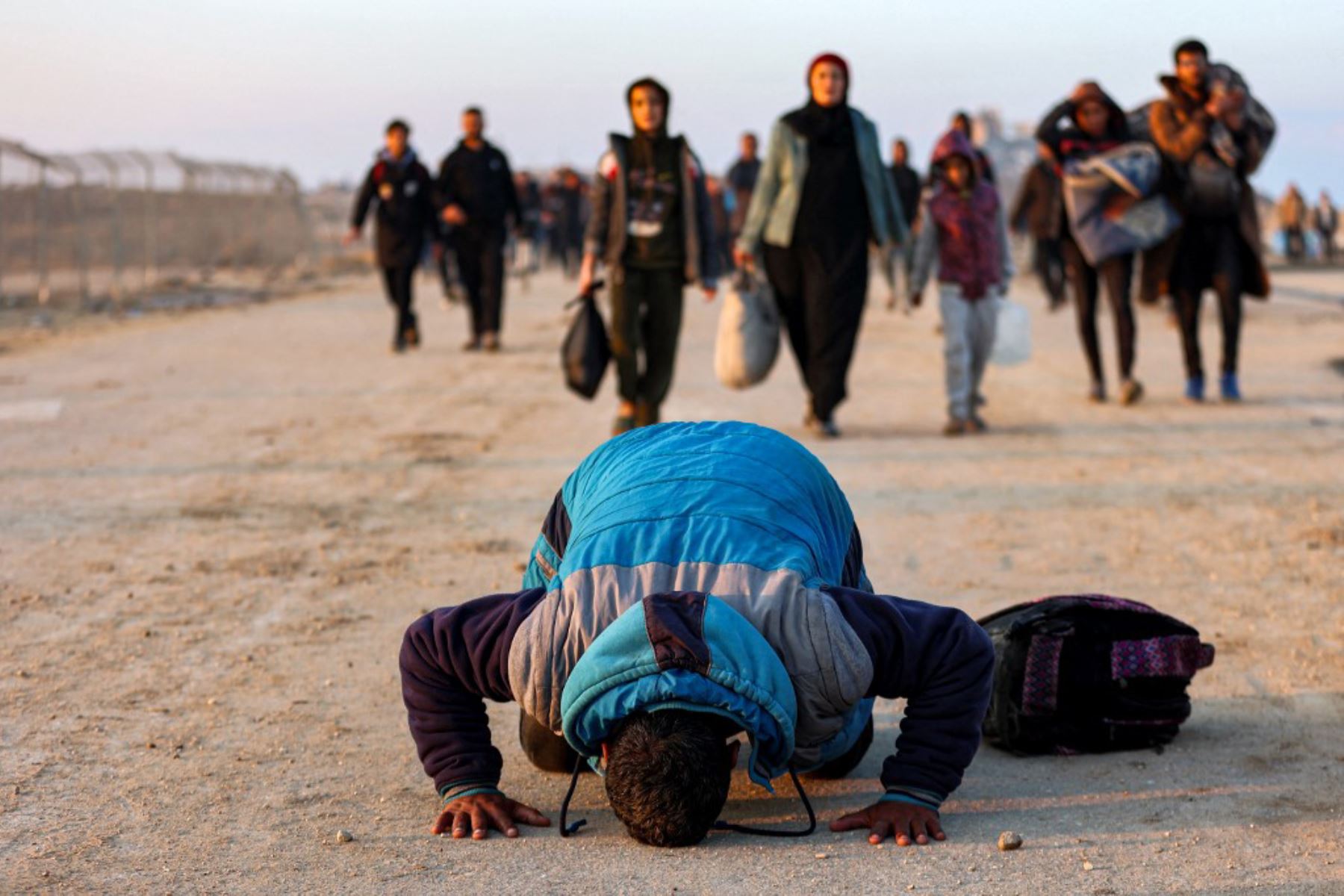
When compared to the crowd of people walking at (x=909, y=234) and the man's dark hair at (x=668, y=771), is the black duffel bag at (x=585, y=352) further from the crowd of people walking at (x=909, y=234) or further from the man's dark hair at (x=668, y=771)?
the man's dark hair at (x=668, y=771)

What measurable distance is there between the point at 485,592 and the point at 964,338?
5.08 m

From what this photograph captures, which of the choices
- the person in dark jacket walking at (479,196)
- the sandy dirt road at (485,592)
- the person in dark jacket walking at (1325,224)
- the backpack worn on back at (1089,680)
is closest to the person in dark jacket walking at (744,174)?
the person in dark jacket walking at (479,196)

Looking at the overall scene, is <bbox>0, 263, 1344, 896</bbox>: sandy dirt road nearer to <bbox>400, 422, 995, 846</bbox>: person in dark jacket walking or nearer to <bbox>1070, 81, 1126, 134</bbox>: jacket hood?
<bbox>400, 422, 995, 846</bbox>: person in dark jacket walking

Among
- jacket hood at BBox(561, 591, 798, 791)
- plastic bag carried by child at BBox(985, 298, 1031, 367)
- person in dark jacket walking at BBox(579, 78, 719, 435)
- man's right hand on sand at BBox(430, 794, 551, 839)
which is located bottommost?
man's right hand on sand at BBox(430, 794, 551, 839)

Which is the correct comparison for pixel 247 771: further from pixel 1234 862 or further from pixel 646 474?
pixel 1234 862

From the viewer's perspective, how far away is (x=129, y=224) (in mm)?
26359

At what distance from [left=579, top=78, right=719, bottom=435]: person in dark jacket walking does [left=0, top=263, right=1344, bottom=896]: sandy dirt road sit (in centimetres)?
66

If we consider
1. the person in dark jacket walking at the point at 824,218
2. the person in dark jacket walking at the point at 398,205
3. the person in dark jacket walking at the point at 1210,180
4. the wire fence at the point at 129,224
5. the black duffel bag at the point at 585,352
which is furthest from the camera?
the wire fence at the point at 129,224

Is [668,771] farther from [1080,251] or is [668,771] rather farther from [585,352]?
[1080,251]

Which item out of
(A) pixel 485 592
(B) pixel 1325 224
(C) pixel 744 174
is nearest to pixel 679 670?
(A) pixel 485 592

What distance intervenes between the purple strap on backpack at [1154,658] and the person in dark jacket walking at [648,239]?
5.91 meters

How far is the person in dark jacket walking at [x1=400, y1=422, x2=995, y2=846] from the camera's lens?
3561 millimetres

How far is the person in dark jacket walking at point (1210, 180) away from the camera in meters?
11.2

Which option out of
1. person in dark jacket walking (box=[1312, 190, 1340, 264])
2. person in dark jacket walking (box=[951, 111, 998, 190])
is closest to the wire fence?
person in dark jacket walking (box=[951, 111, 998, 190])
